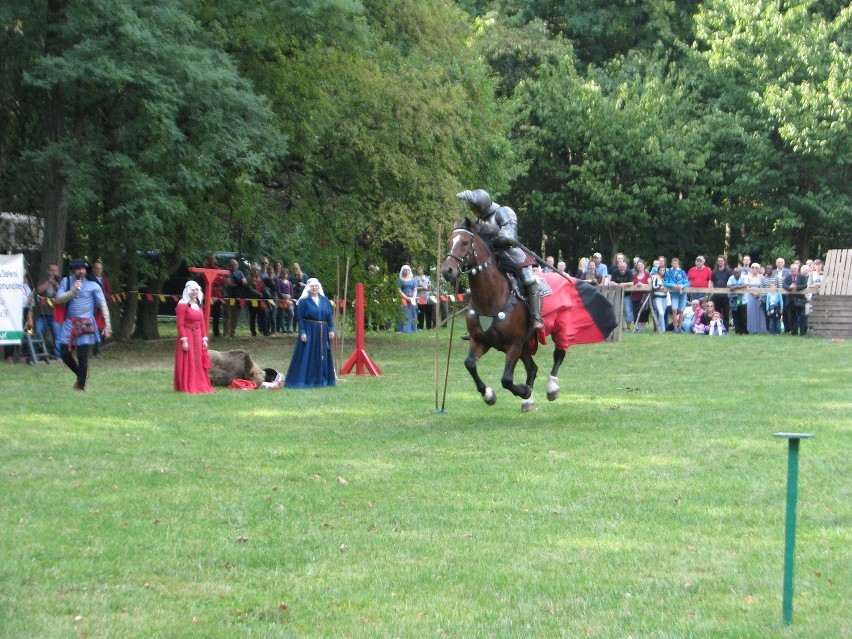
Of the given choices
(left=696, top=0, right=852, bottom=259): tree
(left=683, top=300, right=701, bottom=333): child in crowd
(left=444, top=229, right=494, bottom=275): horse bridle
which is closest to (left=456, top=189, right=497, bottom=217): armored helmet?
(left=444, top=229, right=494, bottom=275): horse bridle

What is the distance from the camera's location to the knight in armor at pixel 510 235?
50.5 feet

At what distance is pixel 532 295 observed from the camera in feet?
51.6

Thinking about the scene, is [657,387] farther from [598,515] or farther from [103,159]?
[103,159]

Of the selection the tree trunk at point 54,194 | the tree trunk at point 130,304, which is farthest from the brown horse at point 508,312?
the tree trunk at point 130,304

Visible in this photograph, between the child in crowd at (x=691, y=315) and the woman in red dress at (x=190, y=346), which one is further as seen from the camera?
the child in crowd at (x=691, y=315)

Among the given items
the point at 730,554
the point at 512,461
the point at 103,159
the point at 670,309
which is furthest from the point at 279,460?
the point at 670,309

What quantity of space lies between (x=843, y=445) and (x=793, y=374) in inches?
340

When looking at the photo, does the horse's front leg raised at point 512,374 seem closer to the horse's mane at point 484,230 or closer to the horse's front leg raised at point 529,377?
the horse's front leg raised at point 529,377

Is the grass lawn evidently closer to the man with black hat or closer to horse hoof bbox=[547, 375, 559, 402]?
horse hoof bbox=[547, 375, 559, 402]

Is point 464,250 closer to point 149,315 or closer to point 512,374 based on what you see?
point 512,374

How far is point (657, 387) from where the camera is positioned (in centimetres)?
1947

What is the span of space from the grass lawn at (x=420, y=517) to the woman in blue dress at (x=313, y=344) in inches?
101

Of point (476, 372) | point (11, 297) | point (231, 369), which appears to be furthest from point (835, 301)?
point (11, 297)

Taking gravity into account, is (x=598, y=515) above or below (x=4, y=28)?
below
